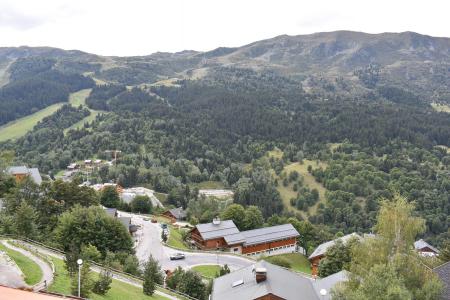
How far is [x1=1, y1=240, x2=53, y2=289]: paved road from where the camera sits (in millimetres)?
32344

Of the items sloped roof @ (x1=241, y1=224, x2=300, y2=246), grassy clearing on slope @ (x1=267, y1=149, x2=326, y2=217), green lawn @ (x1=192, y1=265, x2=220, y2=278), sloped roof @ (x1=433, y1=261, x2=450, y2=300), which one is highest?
sloped roof @ (x1=433, y1=261, x2=450, y2=300)

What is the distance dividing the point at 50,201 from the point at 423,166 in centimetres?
15982

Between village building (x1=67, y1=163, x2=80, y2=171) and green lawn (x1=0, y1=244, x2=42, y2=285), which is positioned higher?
green lawn (x1=0, y1=244, x2=42, y2=285)

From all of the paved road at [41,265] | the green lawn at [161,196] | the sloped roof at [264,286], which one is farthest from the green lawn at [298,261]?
the green lawn at [161,196]

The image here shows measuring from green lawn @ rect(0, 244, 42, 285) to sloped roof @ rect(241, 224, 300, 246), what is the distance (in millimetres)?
49282

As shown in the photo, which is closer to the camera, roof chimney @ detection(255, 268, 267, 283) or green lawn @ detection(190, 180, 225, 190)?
roof chimney @ detection(255, 268, 267, 283)

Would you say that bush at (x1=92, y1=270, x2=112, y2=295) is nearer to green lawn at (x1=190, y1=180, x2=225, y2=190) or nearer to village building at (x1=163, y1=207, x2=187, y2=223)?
village building at (x1=163, y1=207, x2=187, y2=223)

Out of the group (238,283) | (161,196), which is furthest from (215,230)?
(161,196)

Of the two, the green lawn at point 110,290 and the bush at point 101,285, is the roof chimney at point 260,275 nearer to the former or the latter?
the green lawn at point 110,290

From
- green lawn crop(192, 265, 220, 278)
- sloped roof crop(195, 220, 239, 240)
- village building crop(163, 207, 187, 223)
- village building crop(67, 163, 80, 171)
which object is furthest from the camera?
village building crop(67, 163, 80, 171)

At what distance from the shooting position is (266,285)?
3791cm

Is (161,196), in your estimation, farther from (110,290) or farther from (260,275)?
(110,290)

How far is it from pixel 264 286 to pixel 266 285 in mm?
183

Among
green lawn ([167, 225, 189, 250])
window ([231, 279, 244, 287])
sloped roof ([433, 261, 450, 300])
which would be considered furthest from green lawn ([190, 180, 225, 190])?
sloped roof ([433, 261, 450, 300])
